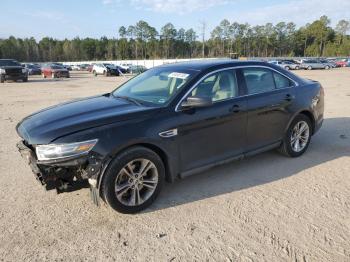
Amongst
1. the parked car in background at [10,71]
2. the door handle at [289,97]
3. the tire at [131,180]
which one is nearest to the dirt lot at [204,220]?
the tire at [131,180]

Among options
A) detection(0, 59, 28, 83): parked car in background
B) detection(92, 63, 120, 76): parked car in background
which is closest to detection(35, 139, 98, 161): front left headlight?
detection(0, 59, 28, 83): parked car in background

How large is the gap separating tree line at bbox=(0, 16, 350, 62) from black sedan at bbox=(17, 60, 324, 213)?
108 m

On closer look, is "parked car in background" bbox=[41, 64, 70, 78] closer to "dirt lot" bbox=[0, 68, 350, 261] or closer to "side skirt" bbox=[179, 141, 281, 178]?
"dirt lot" bbox=[0, 68, 350, 261]

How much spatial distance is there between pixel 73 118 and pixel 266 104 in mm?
2809

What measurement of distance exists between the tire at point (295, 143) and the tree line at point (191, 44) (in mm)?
106921

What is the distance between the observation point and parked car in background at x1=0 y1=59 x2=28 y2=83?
25688mm

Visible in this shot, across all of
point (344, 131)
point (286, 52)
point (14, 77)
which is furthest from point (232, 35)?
point (344, 131)

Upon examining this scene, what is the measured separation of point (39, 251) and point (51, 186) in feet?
2.20

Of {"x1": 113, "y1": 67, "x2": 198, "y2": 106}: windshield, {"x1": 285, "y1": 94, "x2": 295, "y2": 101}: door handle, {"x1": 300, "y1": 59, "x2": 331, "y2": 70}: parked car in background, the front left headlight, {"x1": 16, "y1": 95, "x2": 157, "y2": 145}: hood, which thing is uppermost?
{"x1": 300, "y1": 59, "x2": 331, "y2": 70}: parked car in background

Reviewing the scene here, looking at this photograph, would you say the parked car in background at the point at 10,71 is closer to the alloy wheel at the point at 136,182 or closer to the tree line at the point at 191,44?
the alloy wheel at the point at 136,182

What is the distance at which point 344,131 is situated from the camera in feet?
24.1

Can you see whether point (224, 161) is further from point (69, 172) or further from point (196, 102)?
point (69, 172)

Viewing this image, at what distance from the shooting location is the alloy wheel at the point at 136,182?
12.1 feet

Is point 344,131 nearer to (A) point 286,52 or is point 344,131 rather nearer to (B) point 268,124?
(B) point 268,124
